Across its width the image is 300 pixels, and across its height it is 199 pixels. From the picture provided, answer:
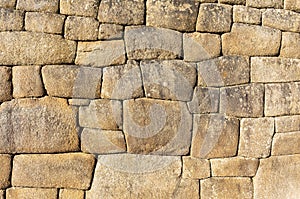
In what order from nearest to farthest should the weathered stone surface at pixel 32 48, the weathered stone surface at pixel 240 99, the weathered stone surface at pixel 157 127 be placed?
1. the weathered stone surface at pixel 32 48
2. the weathered stone surface at pixel 157 127
3. the weathered stone surface at pixel 240 99

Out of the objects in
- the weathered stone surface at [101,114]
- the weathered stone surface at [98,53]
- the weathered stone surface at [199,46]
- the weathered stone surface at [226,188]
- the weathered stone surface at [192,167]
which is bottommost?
the weathered stone surface at [226,188]

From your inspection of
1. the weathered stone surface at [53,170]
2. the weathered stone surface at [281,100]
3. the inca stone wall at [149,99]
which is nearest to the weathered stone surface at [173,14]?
the inca stone wall at [149,99]

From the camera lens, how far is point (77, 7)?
305cm

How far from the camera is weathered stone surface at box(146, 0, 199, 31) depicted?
3.12 meters

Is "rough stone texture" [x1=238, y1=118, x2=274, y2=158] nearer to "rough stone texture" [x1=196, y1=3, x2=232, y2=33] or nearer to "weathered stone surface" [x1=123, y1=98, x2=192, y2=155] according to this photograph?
"weathered stone surface" [x1=123, y1=98, x2=192, y2=155]

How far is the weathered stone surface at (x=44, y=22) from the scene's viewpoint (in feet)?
9.87

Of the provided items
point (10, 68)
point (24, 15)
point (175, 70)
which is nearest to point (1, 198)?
point (10, 68)

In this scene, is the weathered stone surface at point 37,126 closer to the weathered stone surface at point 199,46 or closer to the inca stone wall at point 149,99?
the inca stone wall at point 149,99

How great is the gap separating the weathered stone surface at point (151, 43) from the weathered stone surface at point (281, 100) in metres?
0.92

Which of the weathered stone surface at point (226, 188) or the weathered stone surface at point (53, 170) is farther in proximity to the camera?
the weathered stone surface at point (226, 188)

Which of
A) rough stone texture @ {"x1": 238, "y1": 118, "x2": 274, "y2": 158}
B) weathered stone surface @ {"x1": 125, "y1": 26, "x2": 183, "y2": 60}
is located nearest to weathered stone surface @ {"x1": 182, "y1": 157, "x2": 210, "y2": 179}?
rough stone texture @ {"x1": 238, "y1": 118, "x2": 274, "y2": 158}

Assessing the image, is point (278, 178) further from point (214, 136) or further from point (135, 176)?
point (135, 176)

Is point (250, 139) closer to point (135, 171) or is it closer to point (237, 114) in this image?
point (237, 114)

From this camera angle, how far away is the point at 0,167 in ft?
9.84
